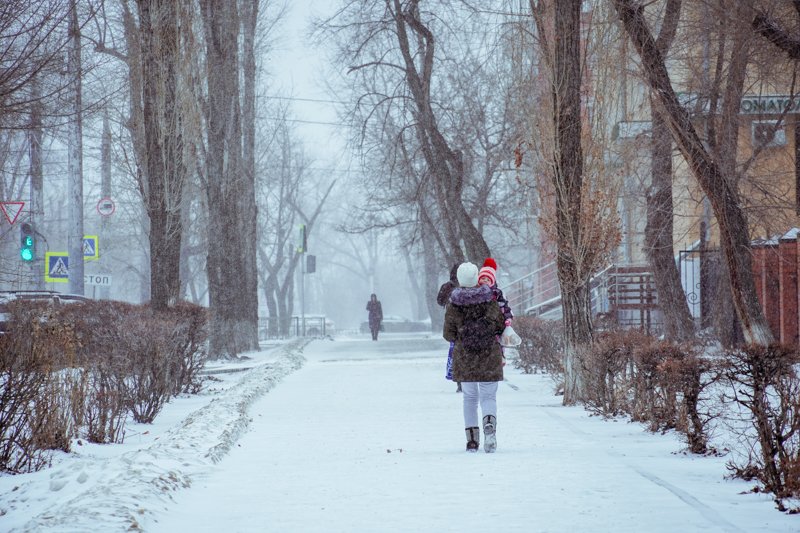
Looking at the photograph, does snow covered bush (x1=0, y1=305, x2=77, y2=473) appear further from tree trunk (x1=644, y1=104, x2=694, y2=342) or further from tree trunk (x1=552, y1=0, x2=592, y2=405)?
tree trunk (x1=644, y1=104, x2=694, y2=342)

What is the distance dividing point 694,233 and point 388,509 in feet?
90.4

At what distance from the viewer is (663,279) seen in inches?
933

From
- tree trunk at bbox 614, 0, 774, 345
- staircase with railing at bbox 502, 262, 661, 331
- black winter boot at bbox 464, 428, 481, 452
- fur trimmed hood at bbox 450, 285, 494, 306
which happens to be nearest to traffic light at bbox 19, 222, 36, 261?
staircase with railing at bbox 502, 262, 661, 331

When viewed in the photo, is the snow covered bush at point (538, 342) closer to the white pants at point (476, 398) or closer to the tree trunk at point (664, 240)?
Result: the tree trunk at point (664, 240)

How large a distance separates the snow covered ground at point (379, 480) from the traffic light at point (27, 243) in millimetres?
13782

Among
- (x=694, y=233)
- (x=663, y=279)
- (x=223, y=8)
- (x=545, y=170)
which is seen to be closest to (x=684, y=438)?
(x=545, y=170)

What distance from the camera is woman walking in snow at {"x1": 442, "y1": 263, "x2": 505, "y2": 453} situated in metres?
10.2

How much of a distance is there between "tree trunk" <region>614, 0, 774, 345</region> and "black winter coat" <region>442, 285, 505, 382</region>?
22.9 ft

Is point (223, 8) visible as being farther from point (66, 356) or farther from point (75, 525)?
point (75, 525)

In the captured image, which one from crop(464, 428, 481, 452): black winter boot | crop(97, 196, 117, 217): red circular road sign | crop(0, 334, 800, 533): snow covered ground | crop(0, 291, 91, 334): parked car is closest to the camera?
crop(0, 334, 800, 533): snow covered ground

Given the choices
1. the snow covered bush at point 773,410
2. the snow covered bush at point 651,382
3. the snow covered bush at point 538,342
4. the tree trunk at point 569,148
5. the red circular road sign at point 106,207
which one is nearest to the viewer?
the snow covered bush at point 773,410

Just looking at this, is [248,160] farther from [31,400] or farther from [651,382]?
[31,400]

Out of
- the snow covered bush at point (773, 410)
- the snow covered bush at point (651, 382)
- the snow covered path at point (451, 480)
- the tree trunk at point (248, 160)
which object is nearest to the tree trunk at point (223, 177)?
the tree trunk at point (248, 160)

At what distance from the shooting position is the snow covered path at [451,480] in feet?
22.1
